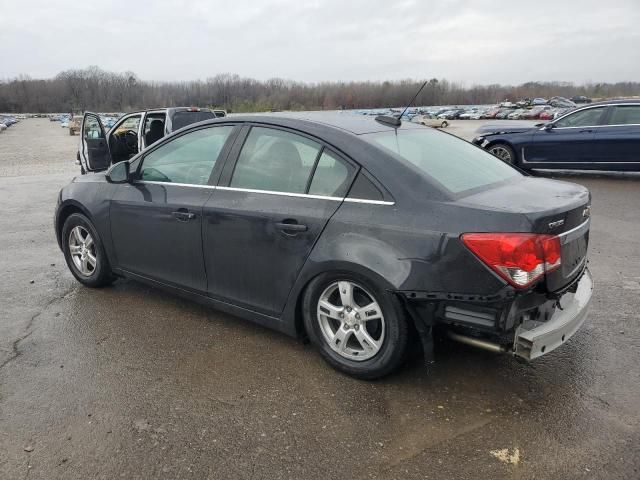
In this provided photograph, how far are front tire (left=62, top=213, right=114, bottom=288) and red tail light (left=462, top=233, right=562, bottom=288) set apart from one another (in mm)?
3290

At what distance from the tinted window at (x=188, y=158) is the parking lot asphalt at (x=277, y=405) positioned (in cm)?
110

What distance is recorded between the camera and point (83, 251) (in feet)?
15.7

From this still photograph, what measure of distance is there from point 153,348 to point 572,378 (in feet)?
8.95

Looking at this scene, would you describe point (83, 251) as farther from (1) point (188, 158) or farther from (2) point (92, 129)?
(2) point (92, 129)

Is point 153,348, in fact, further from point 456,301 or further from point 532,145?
point 532,145

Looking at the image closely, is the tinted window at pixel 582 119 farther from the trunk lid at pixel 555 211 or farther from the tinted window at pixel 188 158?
the tinted window at pixel 188 158

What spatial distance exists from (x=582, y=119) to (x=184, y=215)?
955cm

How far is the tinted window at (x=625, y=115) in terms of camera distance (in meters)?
10.0

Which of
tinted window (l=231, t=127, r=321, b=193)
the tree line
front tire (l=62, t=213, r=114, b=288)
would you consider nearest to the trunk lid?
tinted window (l=231, t=127, r=321, b=193)

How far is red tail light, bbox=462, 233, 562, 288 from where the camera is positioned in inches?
101

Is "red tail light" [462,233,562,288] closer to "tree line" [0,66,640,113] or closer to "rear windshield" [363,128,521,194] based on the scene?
"rear windshield" [363,128,521,194]

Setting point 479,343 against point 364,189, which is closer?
point 479,343

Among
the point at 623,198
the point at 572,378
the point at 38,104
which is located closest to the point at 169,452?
the point at 572,378


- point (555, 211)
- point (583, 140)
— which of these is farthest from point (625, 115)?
point (555, 211)
